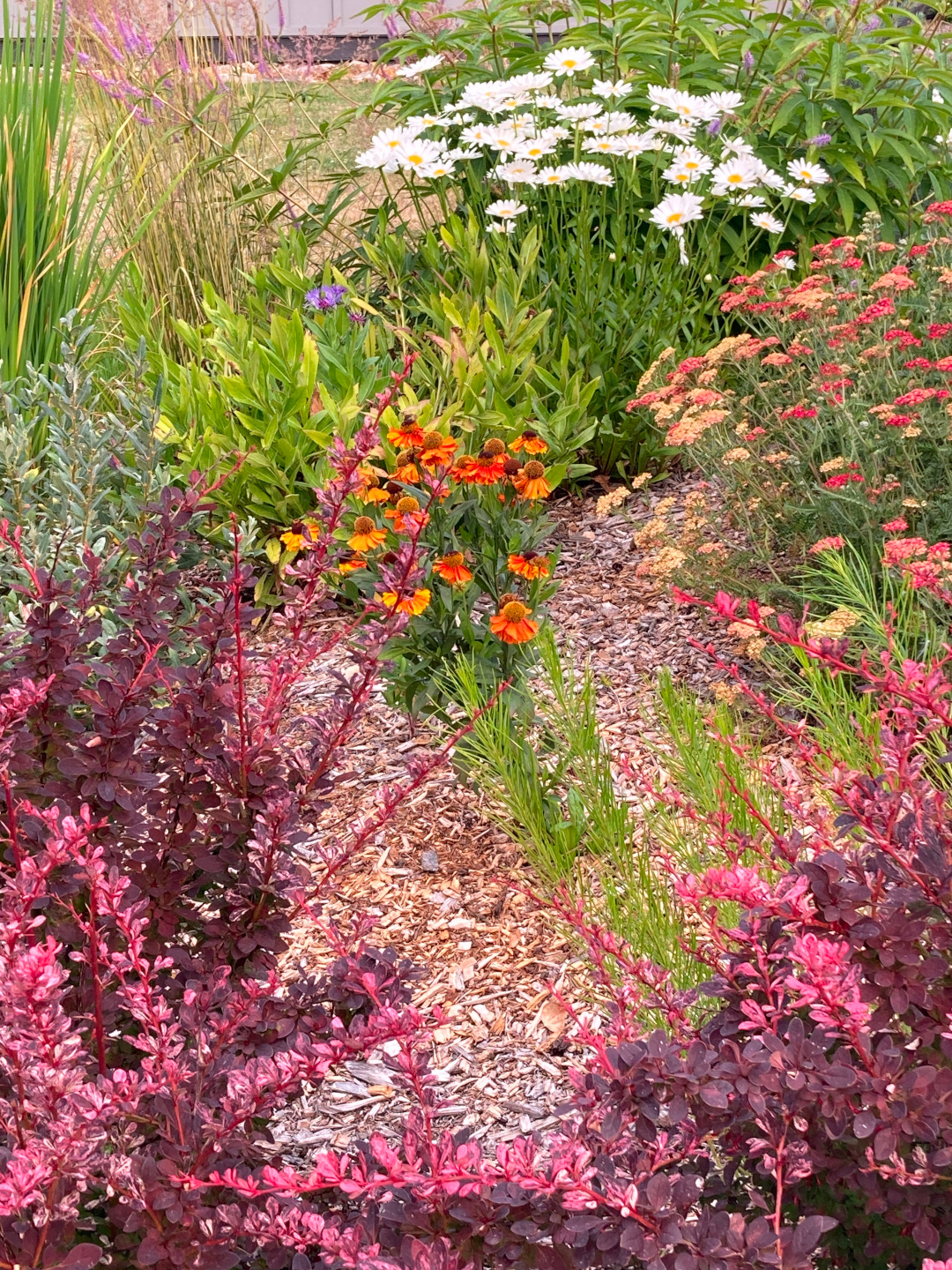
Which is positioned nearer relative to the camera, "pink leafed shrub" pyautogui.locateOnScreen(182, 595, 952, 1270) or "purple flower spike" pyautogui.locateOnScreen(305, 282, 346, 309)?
"pink leafed shrub" pyautogui.locateOnScreen(182, 595, 952, 1270)

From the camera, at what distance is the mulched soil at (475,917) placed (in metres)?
2.17

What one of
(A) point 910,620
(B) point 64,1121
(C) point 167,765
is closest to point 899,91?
(A) point 910,620

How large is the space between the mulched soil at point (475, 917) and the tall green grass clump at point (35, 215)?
4.93 feet

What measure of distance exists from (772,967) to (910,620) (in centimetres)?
183

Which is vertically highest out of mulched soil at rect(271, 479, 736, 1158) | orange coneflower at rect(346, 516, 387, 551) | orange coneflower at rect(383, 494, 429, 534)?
orange coneflower at rect(383, 494, 429, 534)

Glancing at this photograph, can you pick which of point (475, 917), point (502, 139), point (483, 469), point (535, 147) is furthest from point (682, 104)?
point (475, 917)

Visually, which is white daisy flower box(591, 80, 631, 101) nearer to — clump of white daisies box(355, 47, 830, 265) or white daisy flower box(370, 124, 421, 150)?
clump of white daisies box(355, 47, 830, 265)

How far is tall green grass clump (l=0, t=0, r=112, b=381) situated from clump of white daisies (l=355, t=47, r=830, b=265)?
113cm

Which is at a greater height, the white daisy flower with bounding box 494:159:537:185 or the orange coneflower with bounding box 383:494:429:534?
the white daisy flower with bounding box 494:159:537:185

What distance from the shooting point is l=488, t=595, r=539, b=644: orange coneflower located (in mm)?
2574

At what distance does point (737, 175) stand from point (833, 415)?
4.04 ft

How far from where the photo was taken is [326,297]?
179 inches

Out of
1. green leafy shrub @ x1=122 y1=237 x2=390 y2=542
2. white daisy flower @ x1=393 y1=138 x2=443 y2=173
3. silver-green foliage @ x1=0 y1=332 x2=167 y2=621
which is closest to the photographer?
silver-green foliage @ x1=0 y1=332 x2=167 y2=621

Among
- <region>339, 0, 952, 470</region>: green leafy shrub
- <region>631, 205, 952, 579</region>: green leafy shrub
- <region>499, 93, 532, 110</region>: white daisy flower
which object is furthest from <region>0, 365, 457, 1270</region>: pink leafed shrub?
<region>499, 93, 532, 110</region>: white daisy flower
